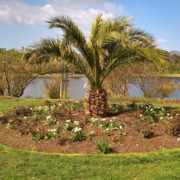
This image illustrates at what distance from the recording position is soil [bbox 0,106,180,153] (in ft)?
27.7

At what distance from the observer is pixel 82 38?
10836 millimetres

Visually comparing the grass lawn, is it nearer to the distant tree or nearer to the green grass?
the green grass

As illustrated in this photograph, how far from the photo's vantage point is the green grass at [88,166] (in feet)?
22.3

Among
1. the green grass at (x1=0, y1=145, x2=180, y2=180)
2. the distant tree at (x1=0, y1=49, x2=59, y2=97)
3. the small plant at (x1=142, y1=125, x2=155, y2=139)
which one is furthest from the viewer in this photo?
the distant tree at (x1=0, y1=49, x2=59, y2=97)

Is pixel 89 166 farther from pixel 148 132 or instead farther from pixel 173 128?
pixel 173 128

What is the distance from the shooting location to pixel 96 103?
10727 mm

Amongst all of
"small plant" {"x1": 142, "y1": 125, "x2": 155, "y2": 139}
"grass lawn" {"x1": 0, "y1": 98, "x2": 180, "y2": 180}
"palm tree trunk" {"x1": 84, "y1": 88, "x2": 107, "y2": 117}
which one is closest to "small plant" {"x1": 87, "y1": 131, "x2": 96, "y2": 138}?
"small plant" {"x1": 142, "y1": 125, "x2": 155, "y2": 139}

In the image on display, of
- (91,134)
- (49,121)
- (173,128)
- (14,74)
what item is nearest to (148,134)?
(173,128)

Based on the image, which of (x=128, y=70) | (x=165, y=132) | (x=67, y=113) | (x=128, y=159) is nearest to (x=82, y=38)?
(x=67, y=113)

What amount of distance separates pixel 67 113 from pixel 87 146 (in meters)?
2.66

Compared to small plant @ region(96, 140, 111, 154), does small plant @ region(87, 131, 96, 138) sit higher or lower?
higher

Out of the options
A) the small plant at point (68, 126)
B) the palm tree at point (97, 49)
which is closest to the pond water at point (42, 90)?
the palm tree at point (97, 49)

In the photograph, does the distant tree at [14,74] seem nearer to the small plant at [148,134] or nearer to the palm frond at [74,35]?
the palm frond at [74,35]

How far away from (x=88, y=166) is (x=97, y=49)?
3.98 meters
